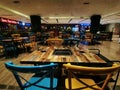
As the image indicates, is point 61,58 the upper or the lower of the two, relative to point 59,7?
lower

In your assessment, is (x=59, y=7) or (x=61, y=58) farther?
(x=59, y=7)

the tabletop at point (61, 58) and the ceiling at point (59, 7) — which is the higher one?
the ceiling at point (59, 7)

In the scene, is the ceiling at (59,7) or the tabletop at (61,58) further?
the ceiling at (59,7)

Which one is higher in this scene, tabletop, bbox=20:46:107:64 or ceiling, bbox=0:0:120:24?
ceiling, bbox=0:0:120:24

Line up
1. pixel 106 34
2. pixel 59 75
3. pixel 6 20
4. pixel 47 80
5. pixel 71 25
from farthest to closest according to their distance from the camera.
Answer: pixel 71 25
pixel 6 20
pixel 106 34
pixel 59 75
pixel 47 80

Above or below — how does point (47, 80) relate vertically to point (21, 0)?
below

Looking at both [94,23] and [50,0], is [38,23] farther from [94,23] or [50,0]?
[50,0]

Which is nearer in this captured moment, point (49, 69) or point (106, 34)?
point (49, 69)

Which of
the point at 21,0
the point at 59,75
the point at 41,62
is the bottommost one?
the point at 59,75

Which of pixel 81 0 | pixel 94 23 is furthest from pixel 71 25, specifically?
pixel 81 0

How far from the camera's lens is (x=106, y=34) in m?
15.8

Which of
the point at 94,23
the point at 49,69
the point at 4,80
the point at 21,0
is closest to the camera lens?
the point at 49,69

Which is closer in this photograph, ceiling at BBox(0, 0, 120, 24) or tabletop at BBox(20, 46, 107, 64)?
tabletop at BBox(20, 46, 107, 64)

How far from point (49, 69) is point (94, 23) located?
12.5 m
